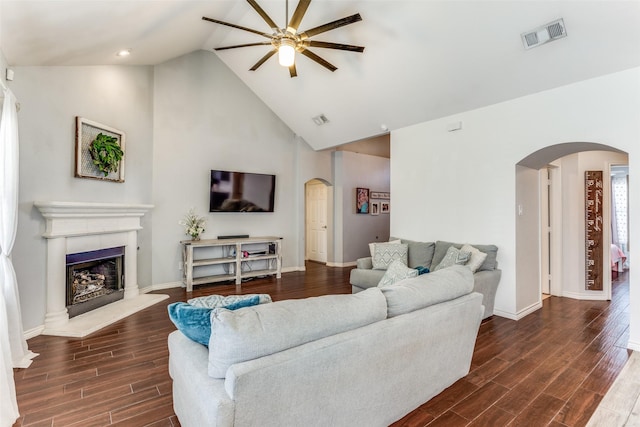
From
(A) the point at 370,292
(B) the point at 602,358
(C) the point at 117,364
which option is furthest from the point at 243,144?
(B) the point at 602,358

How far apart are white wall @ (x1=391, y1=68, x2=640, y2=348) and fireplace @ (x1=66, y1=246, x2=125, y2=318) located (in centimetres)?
431

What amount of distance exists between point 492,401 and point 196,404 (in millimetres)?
1965

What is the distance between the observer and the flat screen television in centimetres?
571

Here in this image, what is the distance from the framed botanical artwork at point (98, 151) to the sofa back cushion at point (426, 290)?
3946 mm

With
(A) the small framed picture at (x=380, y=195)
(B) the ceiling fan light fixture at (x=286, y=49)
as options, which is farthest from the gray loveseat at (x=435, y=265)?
(A) the small framed picture at (x=380, y=195)

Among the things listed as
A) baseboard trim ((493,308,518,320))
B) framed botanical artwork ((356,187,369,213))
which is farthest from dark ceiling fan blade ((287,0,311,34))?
framed botanical artwork ((356,187,369,213))

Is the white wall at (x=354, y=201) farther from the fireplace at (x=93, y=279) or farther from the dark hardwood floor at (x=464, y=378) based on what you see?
the fireplace at (x=93, y=279)

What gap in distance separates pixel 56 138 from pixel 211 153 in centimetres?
250

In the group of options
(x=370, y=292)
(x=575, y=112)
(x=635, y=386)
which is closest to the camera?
(x=370, y=292)

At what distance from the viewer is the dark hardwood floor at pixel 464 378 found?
2.01 metres

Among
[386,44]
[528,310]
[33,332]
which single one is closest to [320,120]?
[386,44]

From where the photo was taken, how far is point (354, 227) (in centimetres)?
777

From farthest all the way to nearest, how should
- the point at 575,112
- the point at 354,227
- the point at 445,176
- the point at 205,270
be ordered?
the point at 354,227, the point at 205,270, the point at 445,176, the point at 575,112

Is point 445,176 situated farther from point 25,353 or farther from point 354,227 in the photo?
point 25,353
